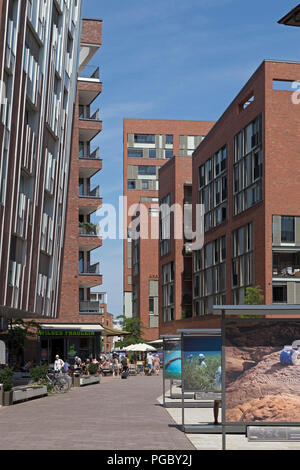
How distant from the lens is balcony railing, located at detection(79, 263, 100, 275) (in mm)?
63597

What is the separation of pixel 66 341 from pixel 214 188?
22024 millimetres

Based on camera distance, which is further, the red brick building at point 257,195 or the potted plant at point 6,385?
the red brick building at point 257,195

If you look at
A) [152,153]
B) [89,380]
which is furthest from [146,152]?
[89,380]

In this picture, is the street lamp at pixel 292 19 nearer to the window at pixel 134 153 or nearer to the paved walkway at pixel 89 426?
the paved walkway at pixel 89 426

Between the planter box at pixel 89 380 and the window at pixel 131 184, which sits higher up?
the window at pixel 131 184

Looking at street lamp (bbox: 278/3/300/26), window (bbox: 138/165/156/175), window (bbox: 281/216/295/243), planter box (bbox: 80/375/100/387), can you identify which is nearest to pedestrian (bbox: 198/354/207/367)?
street lamp (bbox: 278/3/300/26)

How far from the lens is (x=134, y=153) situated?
12606cm

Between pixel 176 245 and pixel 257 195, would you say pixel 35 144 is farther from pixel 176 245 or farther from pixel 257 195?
pixel 176 245

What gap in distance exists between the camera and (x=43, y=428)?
58.9 feet

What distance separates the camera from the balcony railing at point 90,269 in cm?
6360

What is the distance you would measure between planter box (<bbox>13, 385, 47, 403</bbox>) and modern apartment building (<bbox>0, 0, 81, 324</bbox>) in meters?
3.88

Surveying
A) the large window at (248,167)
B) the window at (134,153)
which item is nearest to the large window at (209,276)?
the large window at (248,167)

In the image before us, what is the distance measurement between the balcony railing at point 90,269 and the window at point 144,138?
6311 centimetres
